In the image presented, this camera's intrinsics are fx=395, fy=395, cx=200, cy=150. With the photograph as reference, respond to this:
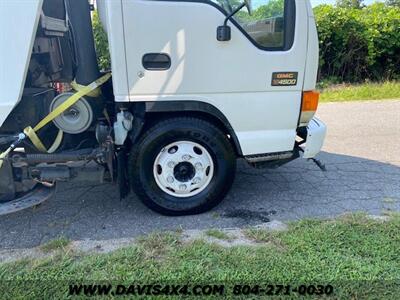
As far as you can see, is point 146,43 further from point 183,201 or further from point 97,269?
point 97,269

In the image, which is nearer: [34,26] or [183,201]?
[34,26]

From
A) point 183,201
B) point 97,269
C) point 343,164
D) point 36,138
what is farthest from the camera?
point 343,164

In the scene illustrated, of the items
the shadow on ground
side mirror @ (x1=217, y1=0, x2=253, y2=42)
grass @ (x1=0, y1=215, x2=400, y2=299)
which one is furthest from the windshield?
grass @ (x1=0, y1=215, x2=400, y2=299)

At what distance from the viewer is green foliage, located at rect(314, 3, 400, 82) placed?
10172 millimetres

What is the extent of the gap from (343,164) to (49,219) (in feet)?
11.9

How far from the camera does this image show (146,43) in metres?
3.36

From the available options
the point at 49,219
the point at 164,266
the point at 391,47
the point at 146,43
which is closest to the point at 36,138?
the point at 49,219

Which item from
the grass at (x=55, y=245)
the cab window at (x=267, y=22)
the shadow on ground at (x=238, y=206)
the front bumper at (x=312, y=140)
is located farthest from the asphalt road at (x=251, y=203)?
the cab window at (x=267, y=22)

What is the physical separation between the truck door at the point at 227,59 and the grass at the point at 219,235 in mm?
825

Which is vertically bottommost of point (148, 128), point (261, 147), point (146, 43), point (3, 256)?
point (3, 256)

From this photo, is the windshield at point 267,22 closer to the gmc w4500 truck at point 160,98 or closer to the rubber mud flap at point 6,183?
the gmc w4500 truck at point 160,98

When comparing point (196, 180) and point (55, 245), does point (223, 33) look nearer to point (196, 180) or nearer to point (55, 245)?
point (196, 180)

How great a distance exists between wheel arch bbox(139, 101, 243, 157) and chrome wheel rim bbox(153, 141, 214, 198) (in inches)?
10.8

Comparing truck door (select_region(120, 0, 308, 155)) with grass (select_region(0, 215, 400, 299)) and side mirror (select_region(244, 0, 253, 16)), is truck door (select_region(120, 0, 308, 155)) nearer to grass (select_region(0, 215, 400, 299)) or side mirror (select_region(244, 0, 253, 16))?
side mirror (select_region(244, 0, 253, 16))
